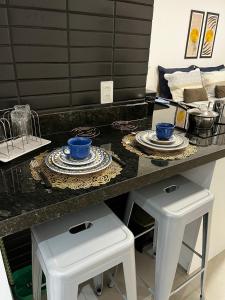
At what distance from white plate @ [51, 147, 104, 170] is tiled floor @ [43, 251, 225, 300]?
2.93ft

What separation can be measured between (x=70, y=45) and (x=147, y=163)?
65 centimetres

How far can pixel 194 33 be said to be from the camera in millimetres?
3414

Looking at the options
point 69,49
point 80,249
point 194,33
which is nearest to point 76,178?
point 80,249

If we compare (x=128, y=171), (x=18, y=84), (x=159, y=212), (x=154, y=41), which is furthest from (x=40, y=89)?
(x=154, y=41)

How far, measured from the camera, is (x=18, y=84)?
3.34ft

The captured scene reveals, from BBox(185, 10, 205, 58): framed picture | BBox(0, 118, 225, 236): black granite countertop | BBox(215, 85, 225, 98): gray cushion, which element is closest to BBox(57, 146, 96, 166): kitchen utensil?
BBox(0, 118, 225, 236): black granite countertop

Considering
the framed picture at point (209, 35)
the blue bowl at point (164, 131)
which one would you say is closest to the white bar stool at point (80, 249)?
the blue bowl at point (164, 131)

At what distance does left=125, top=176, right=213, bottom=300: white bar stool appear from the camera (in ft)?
3.09

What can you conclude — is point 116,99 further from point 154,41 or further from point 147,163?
point 154,41

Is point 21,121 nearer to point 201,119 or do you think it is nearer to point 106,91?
point 106,91

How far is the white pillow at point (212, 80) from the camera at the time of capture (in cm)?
360

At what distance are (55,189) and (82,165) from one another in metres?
0.13

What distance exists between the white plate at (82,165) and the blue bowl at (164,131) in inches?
10.8

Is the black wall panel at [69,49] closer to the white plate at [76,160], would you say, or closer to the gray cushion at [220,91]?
the white plate at [76,160]
